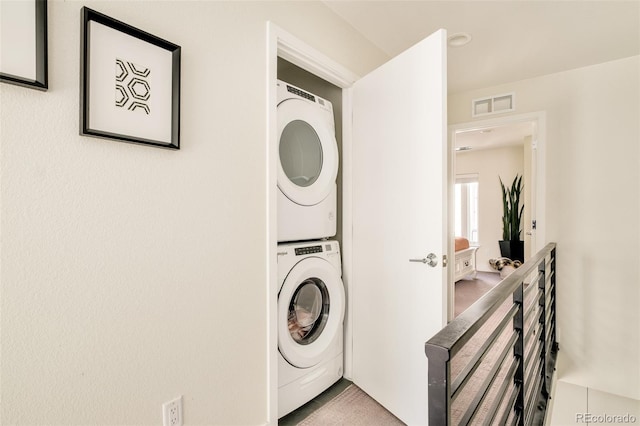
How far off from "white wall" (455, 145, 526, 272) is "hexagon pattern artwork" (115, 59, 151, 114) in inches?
268

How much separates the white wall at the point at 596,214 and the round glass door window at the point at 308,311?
2194mm

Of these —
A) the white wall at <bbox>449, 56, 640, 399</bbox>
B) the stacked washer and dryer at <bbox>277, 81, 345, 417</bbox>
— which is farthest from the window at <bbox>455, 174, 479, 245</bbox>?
the stacked washer and dryer at <bbox>277, 81, 345, 417</bbox>

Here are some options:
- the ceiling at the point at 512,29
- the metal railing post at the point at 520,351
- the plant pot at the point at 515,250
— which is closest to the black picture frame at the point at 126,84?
the ceiling at the point at 512,29

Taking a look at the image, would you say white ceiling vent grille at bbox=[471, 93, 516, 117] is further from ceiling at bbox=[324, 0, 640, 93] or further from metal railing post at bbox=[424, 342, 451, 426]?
metal railing post at bbox=[424, 342, 451, 426]

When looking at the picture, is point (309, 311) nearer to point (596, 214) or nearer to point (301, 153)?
point (301, 153)

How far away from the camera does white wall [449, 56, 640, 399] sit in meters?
2.54

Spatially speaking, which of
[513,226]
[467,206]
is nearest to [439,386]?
[513,226]

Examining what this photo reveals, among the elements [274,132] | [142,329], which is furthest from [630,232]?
[142,329]

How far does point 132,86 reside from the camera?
1.08 metres

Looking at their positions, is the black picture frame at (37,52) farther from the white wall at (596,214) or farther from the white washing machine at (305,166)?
the white wall at (596,214)

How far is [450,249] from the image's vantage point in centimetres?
312

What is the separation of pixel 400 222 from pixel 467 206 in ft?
20.0

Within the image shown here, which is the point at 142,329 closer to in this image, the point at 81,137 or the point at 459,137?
the point at 81,137
